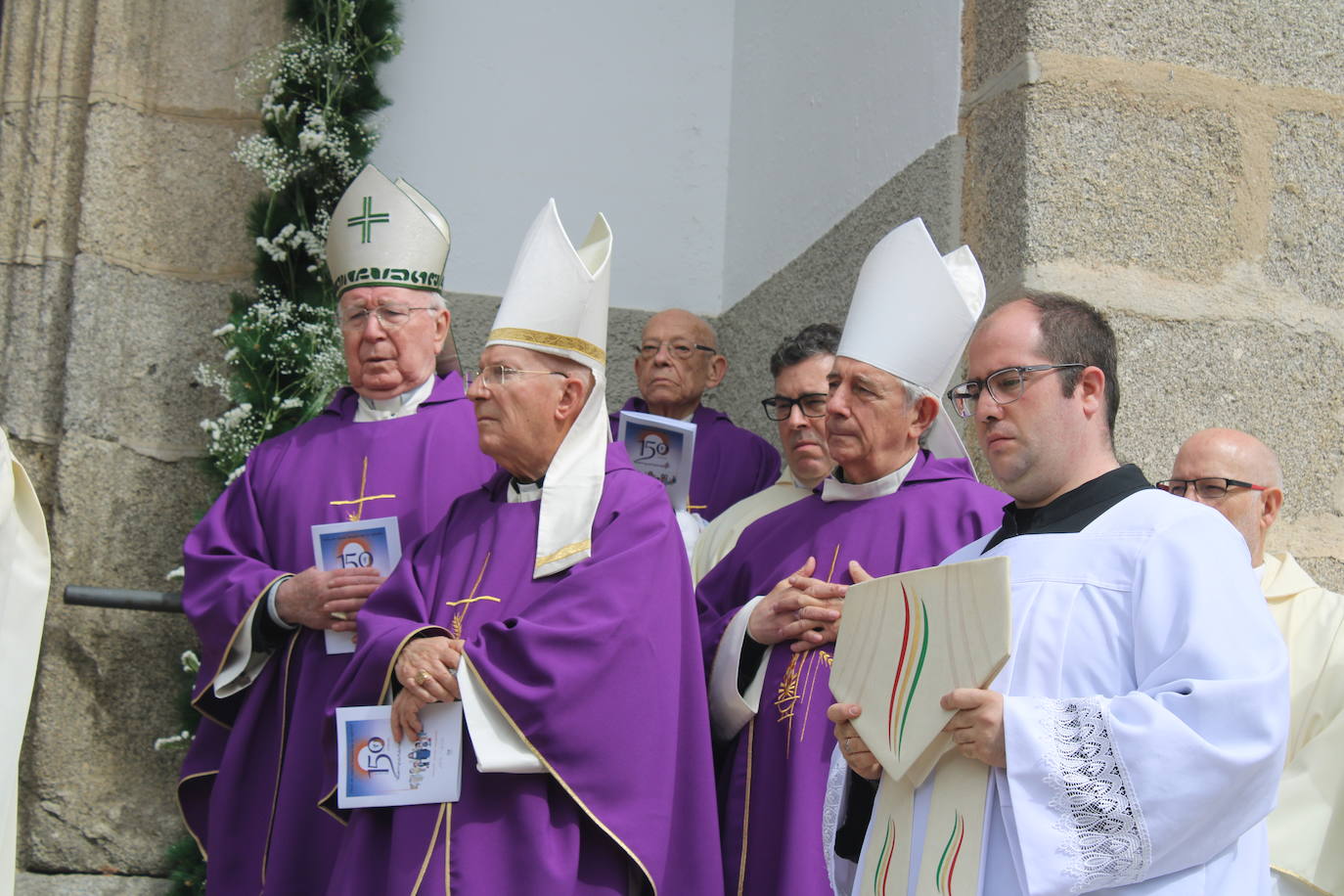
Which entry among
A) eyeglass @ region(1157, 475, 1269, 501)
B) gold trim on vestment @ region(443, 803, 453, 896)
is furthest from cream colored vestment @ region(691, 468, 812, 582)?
gold trim on vestment @ region(443, 803, 453, 896)

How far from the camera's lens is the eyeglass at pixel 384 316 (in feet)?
15.7

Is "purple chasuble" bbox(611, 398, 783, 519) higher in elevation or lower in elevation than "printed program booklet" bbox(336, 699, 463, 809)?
higher

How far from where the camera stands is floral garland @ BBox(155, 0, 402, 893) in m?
5.58

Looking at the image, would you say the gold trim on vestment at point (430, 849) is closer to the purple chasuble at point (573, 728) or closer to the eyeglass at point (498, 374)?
the purple chasuble at point (573, 728)

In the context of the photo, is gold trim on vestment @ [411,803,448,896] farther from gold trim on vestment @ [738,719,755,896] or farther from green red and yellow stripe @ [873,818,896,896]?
green red and yellow stripe @ [873,818,896,896]

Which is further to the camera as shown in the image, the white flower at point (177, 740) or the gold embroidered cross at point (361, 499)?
the white flower at point (177, 740)

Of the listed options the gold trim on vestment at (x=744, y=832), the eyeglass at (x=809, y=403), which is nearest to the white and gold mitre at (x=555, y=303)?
the eyeglass at (x=809, y=403)

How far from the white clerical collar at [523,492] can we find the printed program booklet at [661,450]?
0.91 metres

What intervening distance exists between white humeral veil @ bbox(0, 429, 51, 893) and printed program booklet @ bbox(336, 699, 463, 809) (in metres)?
0.71

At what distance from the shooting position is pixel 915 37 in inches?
212

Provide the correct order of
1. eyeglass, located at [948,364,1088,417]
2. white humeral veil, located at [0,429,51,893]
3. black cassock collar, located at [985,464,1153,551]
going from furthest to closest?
1. white humeral veil, located at [0,429,51,893]
2. eyeglass, located at [948,364,1088,417]
3. black cassock collar, located at [985,464,1153,551]

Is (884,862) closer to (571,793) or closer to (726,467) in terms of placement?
(571,793)

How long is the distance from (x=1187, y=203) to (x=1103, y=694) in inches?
109

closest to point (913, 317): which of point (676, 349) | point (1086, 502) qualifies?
point (1086, 502)
